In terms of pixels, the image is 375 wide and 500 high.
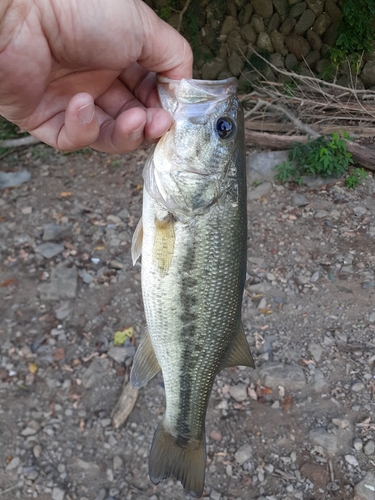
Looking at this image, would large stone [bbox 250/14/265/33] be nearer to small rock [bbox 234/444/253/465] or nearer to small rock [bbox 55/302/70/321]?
small rock [bbox 55/302/70/321]

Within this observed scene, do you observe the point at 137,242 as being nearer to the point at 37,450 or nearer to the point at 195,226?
the point at 195,226

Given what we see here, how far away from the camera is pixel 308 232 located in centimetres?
512

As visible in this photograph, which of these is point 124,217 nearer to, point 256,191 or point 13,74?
point 256,191

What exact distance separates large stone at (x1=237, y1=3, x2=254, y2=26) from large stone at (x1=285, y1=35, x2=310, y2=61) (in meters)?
0.65

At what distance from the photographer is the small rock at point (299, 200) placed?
5414 millimetres

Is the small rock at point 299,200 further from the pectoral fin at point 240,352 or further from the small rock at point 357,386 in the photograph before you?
the pectoral fin at point 240,352

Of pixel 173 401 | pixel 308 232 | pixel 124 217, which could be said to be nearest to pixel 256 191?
pixel 308 232

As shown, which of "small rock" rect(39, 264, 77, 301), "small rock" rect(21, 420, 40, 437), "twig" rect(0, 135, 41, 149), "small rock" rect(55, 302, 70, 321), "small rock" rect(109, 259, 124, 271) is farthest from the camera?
"twig" rect(0, 135, 41, 149)

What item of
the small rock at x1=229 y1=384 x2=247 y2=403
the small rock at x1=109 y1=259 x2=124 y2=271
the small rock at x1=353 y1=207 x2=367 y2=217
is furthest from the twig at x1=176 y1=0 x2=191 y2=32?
the small rock at x1=229 y1=384 x2=247 y2=403

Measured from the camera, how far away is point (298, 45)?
6934 mm

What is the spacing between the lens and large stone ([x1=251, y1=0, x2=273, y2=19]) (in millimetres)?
6859

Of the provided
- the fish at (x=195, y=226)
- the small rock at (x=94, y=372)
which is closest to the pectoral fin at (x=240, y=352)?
the fish at (x=195, y=226)

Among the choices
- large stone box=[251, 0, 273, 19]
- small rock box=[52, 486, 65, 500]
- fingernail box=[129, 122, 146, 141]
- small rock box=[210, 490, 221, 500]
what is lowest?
small rock box=[52, 486, 65, 500]

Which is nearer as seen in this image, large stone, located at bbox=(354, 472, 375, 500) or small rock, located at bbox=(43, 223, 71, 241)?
large stone, located at bbox=(354, 472, 375, 500)
